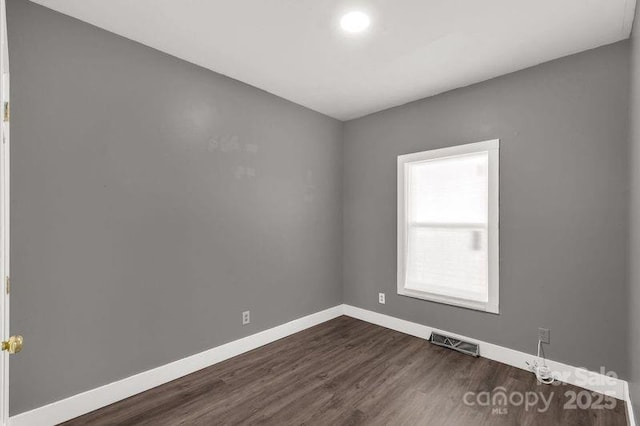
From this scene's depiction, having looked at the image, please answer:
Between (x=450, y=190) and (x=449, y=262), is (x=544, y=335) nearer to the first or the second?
(x=449, y=262)

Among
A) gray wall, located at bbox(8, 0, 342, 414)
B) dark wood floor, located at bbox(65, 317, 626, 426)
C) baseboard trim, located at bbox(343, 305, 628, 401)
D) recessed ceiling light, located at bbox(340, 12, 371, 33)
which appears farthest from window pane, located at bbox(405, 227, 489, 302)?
recessed ceiling light, located at bbox(340, 12, 371, 33)

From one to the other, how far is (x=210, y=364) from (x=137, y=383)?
1.92 feet

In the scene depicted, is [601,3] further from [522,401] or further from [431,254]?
[522,401]

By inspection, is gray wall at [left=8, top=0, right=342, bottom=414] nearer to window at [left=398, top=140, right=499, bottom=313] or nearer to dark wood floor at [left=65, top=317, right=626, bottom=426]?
dark wood floor at [left=65, top=317, right=626, bottom=426]

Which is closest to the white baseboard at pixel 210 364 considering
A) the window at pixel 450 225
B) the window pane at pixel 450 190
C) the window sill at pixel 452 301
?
the window sill at pixel 452 301

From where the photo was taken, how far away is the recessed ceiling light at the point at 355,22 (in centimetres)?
206

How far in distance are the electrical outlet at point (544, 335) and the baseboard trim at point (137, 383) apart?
7.67ft

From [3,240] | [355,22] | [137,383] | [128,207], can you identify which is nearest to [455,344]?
[137,383]

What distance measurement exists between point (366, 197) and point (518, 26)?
7.30 ft

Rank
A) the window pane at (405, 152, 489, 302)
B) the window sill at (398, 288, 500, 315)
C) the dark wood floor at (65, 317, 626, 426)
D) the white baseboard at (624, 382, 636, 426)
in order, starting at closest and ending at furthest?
the white baseboard at (624, 382, 636, 426) → the dark wood floor at (65, 317, 626, 426) → the window sill at (398, 288, 500, 315) → the window pane at (405, 152, 489, 302)

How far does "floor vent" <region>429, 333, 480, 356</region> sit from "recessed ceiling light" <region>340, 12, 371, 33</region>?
2902mm

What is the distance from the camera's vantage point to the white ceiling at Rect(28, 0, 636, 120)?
1976 millimetres

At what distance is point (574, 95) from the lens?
246 centimetres

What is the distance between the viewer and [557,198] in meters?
2.54
